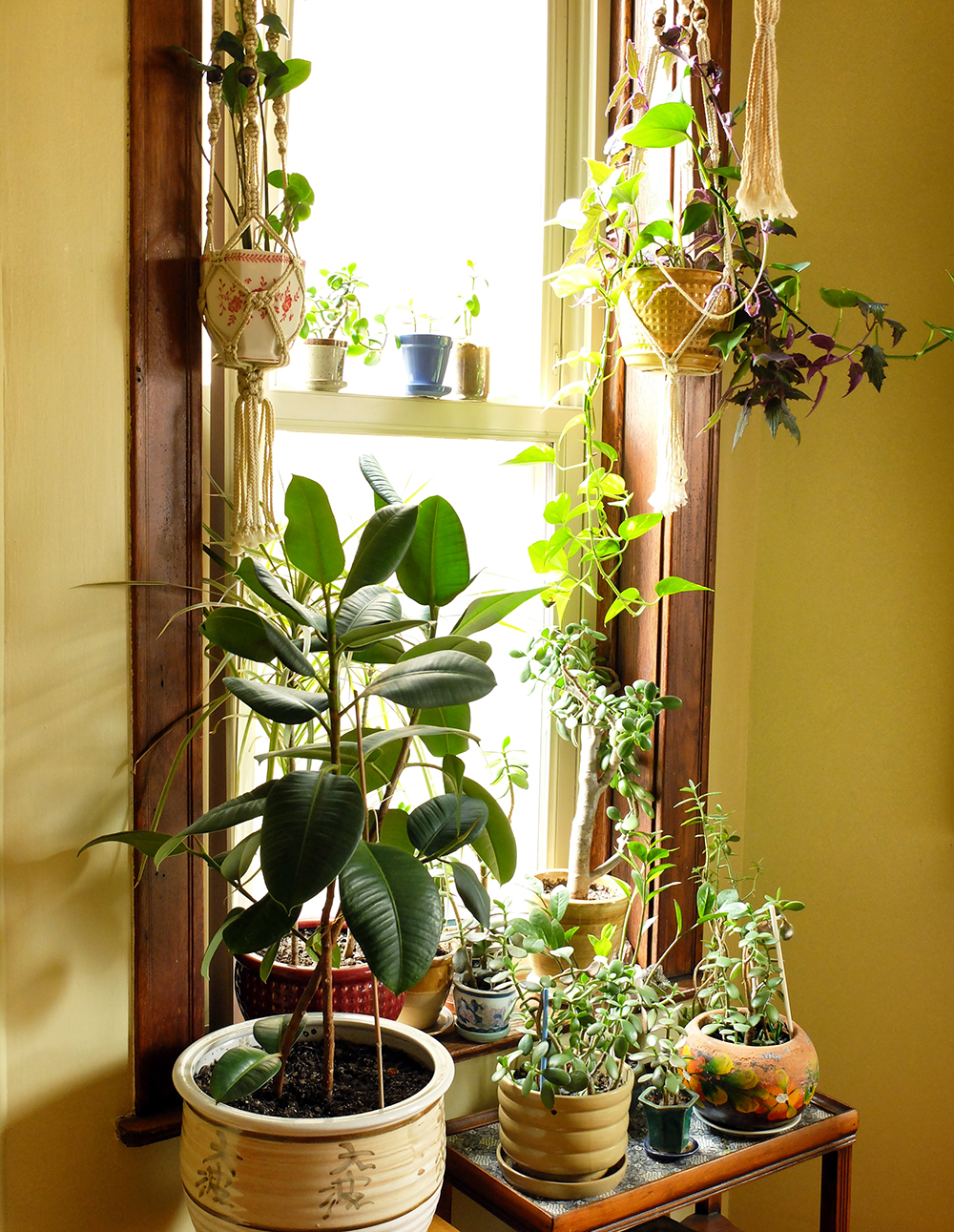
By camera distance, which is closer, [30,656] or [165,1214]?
[30,656]

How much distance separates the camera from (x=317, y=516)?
48.6 inches

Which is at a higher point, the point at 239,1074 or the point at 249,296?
the point at 249,296

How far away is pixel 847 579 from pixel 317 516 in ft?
4.98

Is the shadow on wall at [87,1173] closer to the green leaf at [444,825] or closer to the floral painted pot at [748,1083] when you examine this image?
the green leaf at [444,825]

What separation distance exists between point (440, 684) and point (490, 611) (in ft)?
0.71

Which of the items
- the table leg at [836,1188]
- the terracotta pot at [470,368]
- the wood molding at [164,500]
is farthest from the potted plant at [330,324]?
the table leg at [836,1188]

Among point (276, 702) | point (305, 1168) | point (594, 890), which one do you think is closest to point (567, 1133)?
point (305, 1168)

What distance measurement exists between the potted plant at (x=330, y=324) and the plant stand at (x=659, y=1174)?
1176mm

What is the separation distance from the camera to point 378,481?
54.1 inches

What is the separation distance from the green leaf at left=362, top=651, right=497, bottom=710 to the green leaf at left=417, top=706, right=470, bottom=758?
23 cm

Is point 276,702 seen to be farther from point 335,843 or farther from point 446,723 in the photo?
point 446,723

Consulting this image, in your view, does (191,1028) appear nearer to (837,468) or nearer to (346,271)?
(346,271)

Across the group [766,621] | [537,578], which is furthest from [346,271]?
[766,621]

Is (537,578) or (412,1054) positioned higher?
(537,578)
